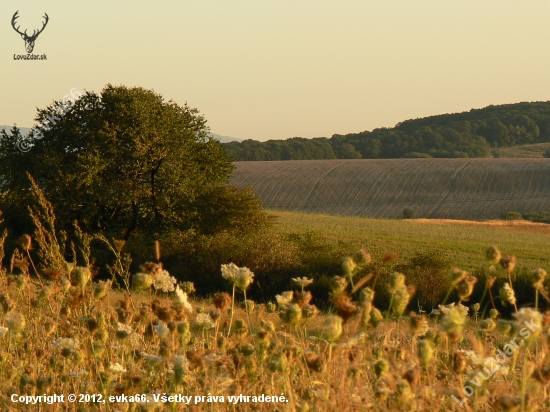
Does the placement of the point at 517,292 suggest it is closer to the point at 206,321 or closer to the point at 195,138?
the point at 195,138

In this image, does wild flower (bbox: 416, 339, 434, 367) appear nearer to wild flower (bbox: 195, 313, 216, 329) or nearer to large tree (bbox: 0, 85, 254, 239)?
wild flower (bbox: 195, 313, 216, 329)

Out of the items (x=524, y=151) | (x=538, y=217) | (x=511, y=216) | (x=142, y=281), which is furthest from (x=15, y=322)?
(x=524, y=151)

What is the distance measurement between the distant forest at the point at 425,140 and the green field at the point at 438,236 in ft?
150

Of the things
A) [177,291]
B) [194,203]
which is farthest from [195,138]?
[177,291]

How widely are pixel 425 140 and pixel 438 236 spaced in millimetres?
60073

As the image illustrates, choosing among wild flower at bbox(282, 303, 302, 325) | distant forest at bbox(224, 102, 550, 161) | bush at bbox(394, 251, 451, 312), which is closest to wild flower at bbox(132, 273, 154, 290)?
wild flower at bbox(282, 303, 302, 325)

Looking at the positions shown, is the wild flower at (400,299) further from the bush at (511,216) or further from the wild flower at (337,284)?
the bush at (511,216)

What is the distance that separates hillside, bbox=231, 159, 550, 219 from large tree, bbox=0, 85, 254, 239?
28330 mm

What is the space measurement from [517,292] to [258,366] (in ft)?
63.6

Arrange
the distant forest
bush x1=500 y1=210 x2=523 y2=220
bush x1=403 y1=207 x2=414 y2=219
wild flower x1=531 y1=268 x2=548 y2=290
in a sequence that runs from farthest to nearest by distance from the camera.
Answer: the distant forest, bush x1=403 y1=207 x2=414 y2=219, bush x1=500 y1=210 x2=523 y2=220, wild flower x1=531 y1=268 x2=548 y2=290

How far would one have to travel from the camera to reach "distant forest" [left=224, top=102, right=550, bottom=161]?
95000 mm

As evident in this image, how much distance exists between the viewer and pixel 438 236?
39.4m

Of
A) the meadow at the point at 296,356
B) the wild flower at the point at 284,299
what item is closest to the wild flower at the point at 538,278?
the meadow at the point at 296,356

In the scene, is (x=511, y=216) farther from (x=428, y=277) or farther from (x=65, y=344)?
(x=65, y=344)
